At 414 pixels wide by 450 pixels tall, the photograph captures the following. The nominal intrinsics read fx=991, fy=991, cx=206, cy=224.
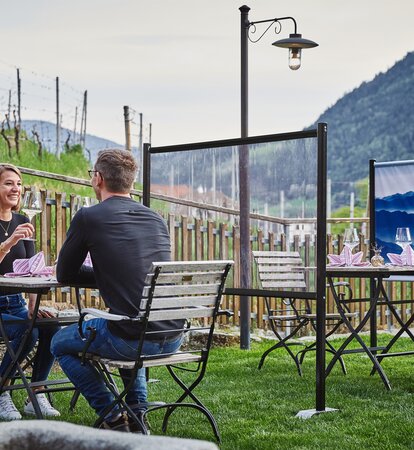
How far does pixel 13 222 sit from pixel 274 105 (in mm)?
56187

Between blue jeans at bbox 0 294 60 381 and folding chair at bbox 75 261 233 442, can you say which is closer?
folding chair at bbox 75 261 233 442

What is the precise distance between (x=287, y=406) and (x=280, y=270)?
44.2 inches

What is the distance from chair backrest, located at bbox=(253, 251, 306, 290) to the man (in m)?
1.80

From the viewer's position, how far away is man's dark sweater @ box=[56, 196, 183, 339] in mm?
4535

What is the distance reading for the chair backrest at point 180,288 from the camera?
442 centimetres

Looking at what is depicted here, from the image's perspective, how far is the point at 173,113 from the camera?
36406mm

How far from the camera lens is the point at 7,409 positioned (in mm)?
5570

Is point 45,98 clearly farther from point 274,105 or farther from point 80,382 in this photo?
point 274,105

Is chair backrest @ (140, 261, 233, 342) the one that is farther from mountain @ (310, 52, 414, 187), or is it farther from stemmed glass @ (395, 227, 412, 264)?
mountain @ (310, 52, 414, 187)

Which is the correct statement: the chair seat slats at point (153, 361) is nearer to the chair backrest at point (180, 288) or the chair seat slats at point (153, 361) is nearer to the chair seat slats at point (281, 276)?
the chair backrest at point (180, 288)

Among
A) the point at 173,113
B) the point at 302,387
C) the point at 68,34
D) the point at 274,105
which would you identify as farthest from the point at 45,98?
the point at 274,105

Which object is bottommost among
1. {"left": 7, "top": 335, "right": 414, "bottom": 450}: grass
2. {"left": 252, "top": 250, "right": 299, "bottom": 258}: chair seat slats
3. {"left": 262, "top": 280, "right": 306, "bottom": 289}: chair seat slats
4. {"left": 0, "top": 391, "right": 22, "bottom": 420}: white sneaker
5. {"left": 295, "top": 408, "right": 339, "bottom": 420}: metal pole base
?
{"left": 7, "top": 335, "right": 414, "bottom": 450}: grass

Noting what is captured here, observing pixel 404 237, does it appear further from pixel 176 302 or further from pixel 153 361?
pixel 153 361

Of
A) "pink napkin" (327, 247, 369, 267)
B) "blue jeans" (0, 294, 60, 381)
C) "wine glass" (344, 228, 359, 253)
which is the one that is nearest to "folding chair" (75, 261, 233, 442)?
"blue jeans" (0, 294, 60, 381)
